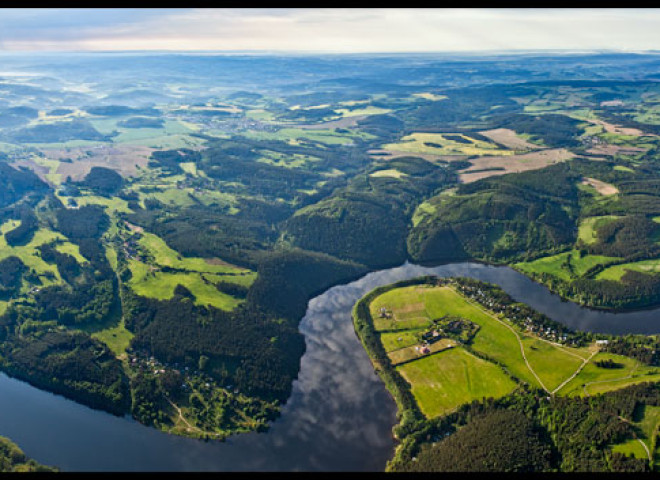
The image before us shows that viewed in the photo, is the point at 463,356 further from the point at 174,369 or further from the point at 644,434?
the point at 174,369

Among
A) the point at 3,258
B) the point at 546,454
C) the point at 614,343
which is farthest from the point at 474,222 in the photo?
the point at 3,258

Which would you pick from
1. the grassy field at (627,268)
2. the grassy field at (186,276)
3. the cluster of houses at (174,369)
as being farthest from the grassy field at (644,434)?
the grassy field at (186,276)

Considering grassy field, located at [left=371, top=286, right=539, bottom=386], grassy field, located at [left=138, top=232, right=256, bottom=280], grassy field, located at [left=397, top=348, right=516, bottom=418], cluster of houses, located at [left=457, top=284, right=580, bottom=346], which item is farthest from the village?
grassy field, located at [left=138, top=232, right=256, bottom=280]

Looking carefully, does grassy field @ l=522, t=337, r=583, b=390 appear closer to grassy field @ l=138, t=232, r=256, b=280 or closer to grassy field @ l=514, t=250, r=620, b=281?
grassy field @ l=514, t=250, r=620, b=281

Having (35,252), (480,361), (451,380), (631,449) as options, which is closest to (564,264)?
(480,361)

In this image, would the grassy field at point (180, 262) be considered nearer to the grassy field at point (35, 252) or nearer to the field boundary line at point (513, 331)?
the grassy field at point (35, 252)
